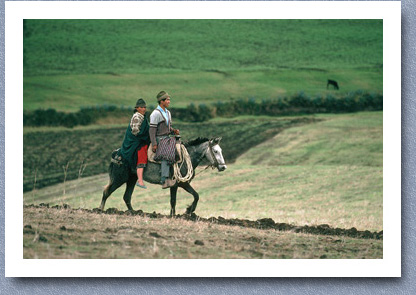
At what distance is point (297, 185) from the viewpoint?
72.7ft

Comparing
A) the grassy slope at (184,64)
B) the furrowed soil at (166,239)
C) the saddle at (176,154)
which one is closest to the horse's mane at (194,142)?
the saddle at (176,154)

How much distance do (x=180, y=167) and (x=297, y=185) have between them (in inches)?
388

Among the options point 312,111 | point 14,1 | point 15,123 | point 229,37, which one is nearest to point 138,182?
point 15,123

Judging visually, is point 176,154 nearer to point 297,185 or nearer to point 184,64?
point 297,185

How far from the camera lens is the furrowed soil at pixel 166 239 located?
10.6m

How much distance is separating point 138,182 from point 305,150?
14.8 metres

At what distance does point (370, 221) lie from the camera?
16.7 metres

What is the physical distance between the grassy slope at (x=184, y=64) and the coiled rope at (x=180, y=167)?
1348 centimetres

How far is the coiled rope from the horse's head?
0.37 meters

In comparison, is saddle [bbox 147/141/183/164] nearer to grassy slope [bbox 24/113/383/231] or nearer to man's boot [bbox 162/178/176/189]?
man's boot [bbox 162/178/176/189]

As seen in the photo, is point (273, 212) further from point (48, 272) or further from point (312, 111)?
point (312, 111)

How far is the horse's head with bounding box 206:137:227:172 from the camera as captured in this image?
1281cm

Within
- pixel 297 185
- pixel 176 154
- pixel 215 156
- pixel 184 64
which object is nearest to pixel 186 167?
pixel 176 154

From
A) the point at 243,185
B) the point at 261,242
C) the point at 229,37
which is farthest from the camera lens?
the point at 229,37
